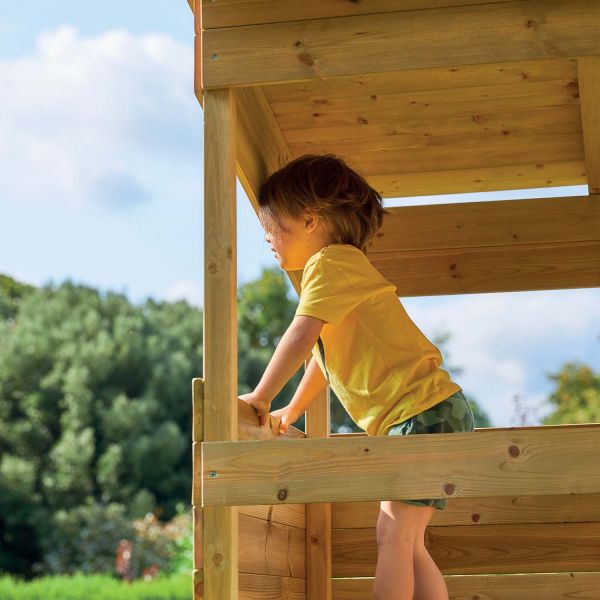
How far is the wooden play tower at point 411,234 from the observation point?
291 cm

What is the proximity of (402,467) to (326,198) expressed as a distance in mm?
1057

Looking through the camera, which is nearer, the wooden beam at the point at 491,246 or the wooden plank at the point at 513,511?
the wooden plank at the point at 513,511

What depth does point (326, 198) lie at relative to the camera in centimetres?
355

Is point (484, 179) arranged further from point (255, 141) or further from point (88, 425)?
point (88, 425)

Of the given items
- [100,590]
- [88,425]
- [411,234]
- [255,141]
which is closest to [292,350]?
[255,141]

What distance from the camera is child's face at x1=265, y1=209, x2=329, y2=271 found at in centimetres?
356

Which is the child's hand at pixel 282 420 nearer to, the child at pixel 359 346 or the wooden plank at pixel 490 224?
the child at pixel 359 346

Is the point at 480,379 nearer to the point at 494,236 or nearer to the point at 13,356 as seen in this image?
the point at 13,356

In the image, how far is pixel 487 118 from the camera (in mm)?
4367

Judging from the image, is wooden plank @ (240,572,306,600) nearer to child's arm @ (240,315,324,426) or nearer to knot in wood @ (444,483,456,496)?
child's arm @ (240,315,324,426)

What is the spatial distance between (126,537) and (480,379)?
27.7 feet

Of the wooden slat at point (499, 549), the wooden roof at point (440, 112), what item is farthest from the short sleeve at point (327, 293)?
the wooden slat at point (499, 549)

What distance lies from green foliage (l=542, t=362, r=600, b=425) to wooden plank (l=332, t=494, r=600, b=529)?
15146mm

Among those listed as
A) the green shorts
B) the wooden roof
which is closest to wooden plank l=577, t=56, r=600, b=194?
the wooden roof
